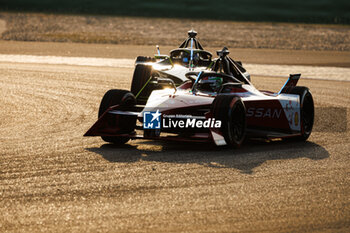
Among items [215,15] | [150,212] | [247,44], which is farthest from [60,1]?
[150,212]

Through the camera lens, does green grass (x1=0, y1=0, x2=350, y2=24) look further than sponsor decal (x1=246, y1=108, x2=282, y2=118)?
Yes

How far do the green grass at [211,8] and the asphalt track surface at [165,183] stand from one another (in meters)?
68.1

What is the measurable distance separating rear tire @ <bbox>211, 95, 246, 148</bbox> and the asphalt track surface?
0.75 feet

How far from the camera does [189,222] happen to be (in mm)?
5594

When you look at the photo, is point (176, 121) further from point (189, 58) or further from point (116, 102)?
point (189, 58)

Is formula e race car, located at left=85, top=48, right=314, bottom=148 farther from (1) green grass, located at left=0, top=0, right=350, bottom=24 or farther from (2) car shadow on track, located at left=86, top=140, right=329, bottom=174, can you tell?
(1) green grass, located at left=0, top=0, right=350, bottom=24

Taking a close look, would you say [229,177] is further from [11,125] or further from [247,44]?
[247,44]

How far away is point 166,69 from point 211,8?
80.2m

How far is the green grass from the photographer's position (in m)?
80.7

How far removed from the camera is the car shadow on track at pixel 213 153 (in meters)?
8.21

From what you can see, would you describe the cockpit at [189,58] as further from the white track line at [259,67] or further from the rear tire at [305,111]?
the white track line at [259,67]

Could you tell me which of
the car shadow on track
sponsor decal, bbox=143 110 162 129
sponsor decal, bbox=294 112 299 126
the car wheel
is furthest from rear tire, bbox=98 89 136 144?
the car wheel

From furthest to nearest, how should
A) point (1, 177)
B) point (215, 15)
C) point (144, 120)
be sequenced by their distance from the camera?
point (215, 15), point (144, 120), point (1, 177)

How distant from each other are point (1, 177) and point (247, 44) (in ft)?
117
